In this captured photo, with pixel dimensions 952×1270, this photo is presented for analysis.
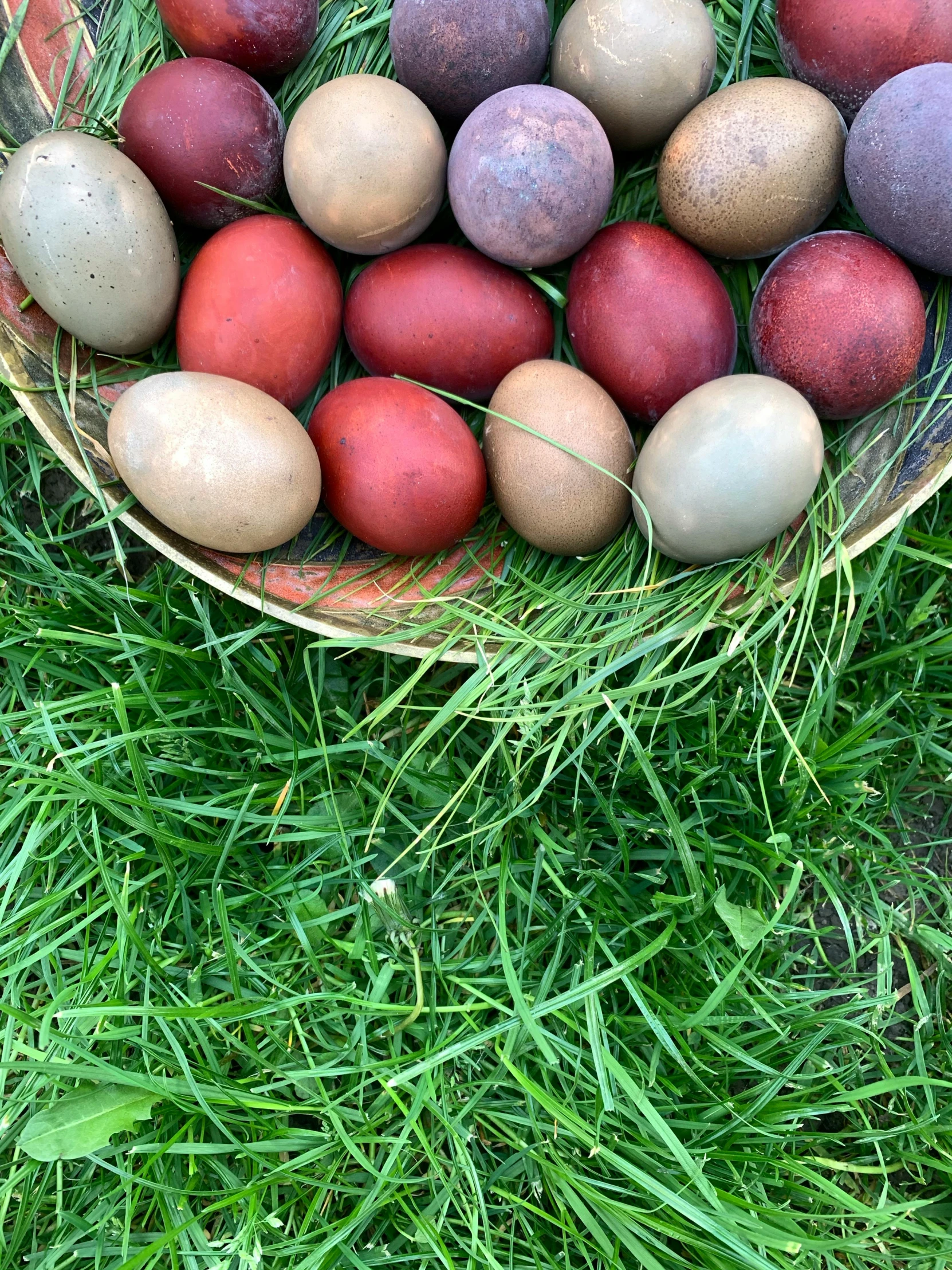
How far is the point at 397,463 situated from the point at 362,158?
0.46m

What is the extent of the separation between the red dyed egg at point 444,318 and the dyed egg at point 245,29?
14.9 inches

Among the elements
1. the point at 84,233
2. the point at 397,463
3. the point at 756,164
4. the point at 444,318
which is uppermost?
the point at 756,164

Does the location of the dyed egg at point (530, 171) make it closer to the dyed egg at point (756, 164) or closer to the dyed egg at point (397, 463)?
the dyed egg at point (756, 164)

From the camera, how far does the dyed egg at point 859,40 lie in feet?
4.35

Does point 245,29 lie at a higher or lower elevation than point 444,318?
higher

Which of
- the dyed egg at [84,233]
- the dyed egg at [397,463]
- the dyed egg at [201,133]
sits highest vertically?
the dyed egg at [201,133]

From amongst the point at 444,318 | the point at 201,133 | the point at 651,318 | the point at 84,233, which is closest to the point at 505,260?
the point at 444,318

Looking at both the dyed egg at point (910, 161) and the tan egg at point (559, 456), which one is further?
the tan egg at point (559, 456)

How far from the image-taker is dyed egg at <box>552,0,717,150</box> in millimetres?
1385

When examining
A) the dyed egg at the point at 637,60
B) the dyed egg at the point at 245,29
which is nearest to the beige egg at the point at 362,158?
the dyed egg at the point at 245,29

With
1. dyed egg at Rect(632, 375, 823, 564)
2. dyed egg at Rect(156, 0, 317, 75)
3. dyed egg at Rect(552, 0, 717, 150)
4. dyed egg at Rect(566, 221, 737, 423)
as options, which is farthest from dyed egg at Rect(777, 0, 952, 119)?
dyed egg at Rect(156, 0, 317, 75)

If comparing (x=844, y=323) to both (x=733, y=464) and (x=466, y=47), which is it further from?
(x=466, y=47)

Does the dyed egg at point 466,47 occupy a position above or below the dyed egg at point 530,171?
above

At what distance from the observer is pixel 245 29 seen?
1.45m
